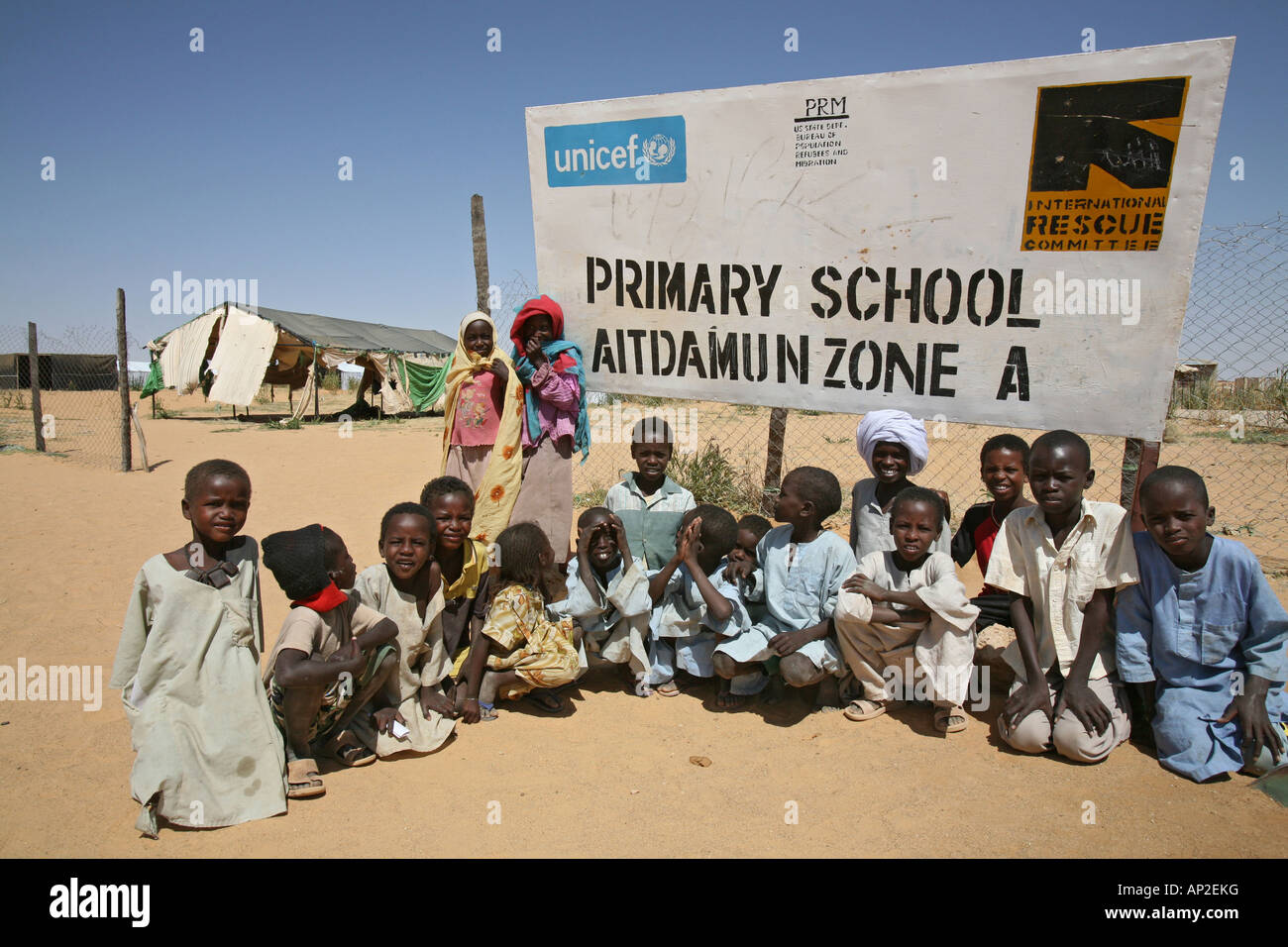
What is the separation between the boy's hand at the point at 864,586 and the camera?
309cm

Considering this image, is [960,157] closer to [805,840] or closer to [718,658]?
[718,658]

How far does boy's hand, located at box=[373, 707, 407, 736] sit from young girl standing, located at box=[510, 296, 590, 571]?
4.54ft

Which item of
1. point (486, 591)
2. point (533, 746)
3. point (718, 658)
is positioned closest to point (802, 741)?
point (718, 658)

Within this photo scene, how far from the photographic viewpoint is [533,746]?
121 inches

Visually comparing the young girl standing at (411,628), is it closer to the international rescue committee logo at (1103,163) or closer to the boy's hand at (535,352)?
the boy's hand at (535,352)

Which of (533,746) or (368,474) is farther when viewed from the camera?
(368,474)

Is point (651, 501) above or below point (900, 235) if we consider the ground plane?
below

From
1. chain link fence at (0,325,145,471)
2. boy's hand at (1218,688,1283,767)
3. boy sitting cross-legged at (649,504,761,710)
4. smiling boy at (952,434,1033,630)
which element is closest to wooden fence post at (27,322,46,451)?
chain link fence at (0,325,145,471)

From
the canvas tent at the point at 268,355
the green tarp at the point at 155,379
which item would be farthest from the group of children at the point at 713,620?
the green tarp at the point at 155,379

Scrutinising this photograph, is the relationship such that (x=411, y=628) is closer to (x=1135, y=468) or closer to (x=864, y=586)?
(x=864, y=586)

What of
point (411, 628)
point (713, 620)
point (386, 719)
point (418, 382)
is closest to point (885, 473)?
point (713, 620)

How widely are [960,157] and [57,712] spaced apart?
4863 mm

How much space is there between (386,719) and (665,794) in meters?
1.14

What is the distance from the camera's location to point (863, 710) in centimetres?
327
